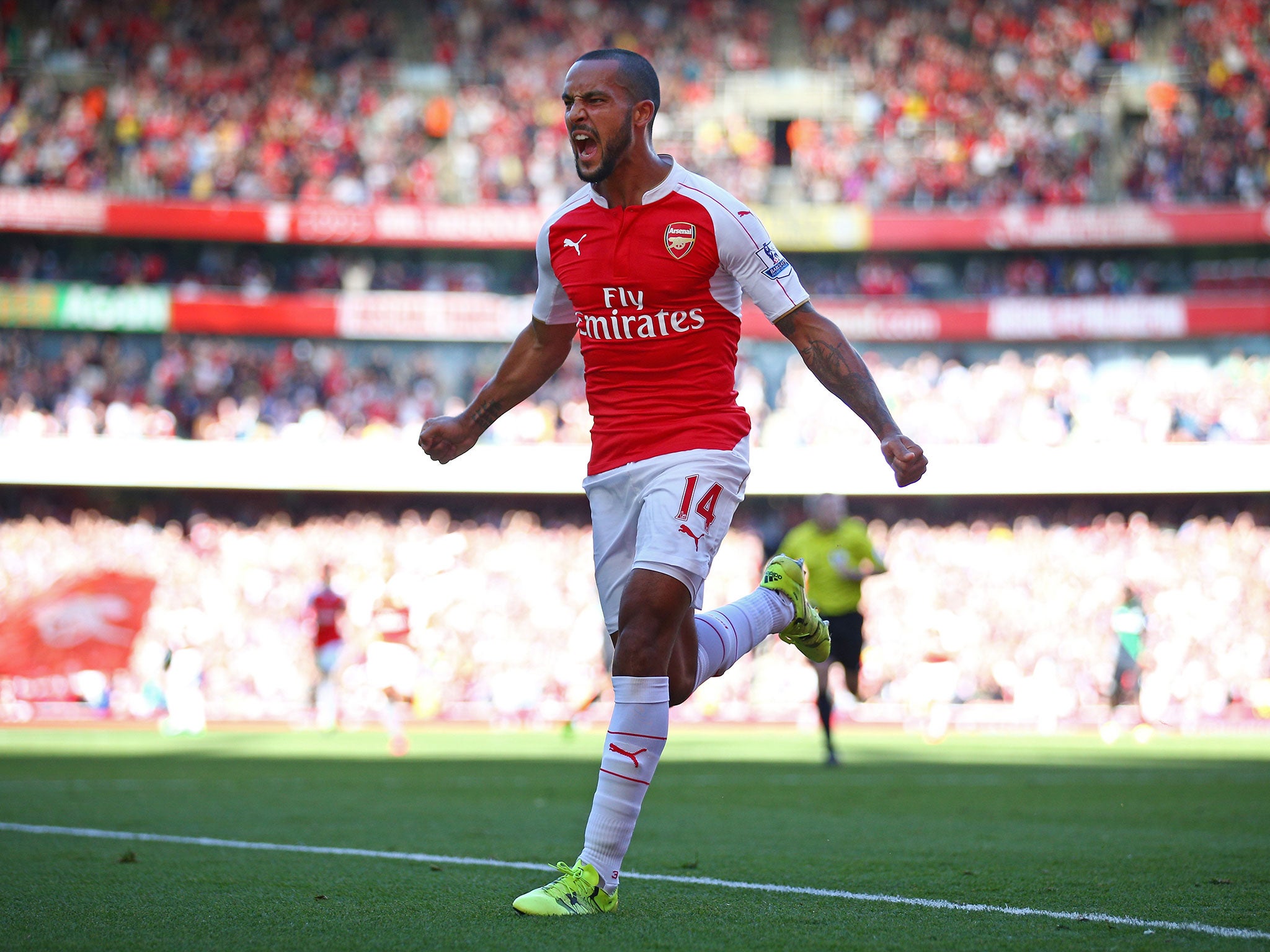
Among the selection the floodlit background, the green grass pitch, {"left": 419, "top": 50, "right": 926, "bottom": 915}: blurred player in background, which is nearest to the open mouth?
{"left": 419, "top": 50, "right": 926, "bottom": 915}: blurred player in background

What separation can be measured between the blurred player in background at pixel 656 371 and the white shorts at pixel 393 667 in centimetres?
1189

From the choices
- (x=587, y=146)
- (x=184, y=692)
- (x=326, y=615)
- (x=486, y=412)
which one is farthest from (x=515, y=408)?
(x=587, y=146)

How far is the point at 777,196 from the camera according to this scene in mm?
32250

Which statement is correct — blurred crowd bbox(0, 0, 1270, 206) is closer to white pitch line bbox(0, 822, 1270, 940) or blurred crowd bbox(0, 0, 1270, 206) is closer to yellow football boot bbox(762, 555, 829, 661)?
white pitch line bbox(0, 822, 1270, 940)

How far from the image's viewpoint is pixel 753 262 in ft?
15.4

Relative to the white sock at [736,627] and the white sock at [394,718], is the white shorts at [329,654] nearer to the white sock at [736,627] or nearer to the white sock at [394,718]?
the white sock at [394,718]

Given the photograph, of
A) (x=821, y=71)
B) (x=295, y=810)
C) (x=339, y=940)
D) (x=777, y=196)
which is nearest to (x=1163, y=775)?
(x=295, y=810)

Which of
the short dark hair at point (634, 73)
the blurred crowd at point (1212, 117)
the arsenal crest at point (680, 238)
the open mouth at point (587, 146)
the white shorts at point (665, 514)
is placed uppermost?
the blurred crowd at point (1212, 117)

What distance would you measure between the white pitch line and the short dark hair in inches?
105

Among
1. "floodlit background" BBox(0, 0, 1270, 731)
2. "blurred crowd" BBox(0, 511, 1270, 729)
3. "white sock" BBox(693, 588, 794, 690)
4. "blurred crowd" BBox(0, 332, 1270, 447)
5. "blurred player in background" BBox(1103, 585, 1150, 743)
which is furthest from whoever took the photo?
"blurred crowd" BBox(0, 332, 1270, 447)

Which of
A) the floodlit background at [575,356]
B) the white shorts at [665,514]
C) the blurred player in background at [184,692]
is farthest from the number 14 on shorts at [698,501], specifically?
the floodlit background at [575,356]

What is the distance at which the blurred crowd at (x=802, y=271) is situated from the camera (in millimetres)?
31469

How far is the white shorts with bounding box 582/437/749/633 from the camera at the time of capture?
4453mm

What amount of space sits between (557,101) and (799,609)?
29065 millimetres
